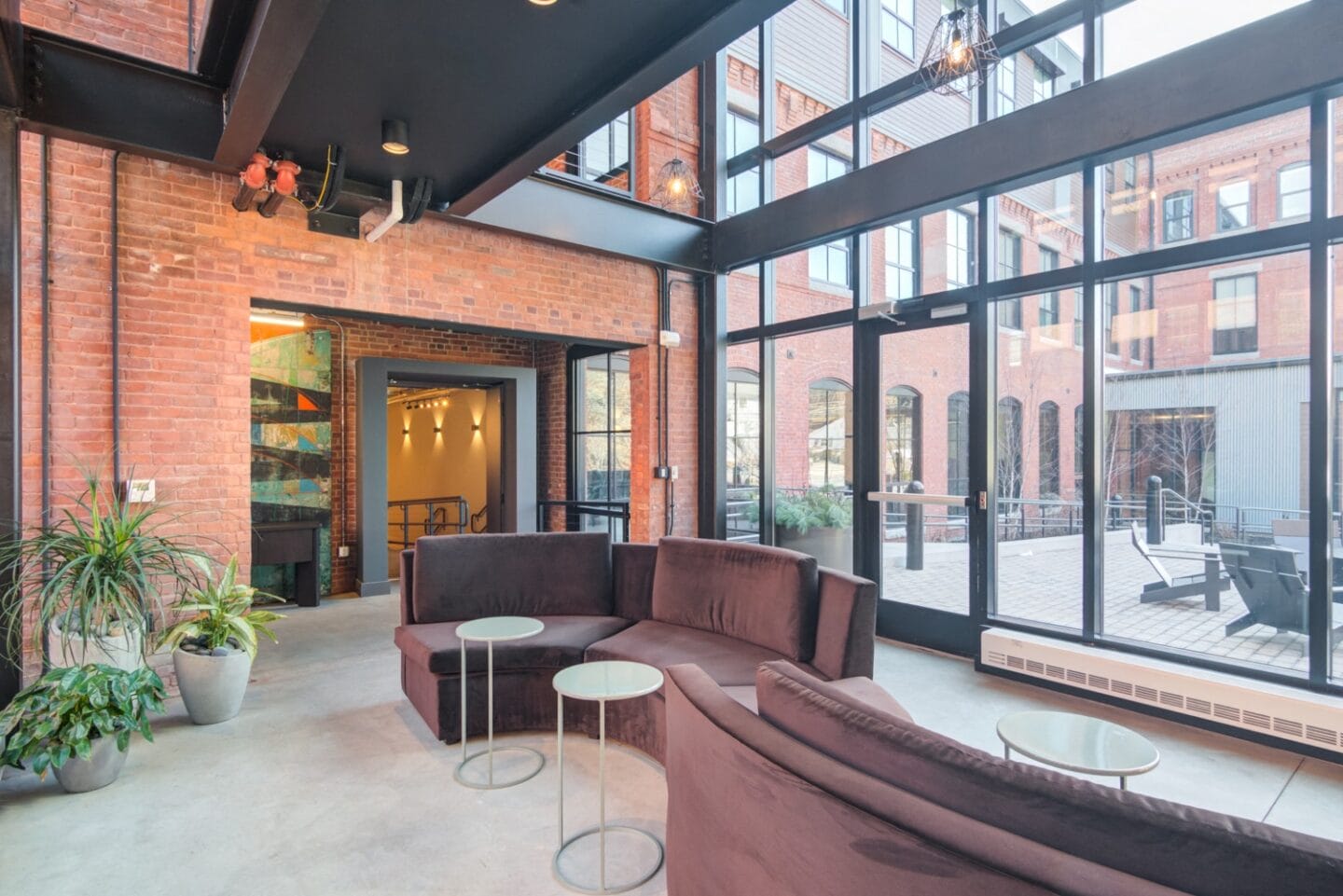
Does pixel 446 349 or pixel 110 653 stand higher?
pixel 446 349

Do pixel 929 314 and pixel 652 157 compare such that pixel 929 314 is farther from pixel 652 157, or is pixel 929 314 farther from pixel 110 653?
pixel 110 653

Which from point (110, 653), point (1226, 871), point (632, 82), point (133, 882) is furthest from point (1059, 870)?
point (110, 653)

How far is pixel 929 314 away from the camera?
4.68 meters

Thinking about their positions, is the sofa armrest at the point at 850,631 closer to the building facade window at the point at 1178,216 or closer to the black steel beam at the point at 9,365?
the building facade window at the point at 1178,216

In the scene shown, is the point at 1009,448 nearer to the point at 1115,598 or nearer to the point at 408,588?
the point at 1115,598

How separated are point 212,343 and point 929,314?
458 cm

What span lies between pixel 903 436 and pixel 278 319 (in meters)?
5.62

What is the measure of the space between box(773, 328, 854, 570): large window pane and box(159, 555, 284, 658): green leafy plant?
12.7ft

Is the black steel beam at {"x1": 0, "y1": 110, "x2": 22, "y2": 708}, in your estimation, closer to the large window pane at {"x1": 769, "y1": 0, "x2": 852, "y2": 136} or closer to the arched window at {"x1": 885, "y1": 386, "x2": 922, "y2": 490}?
the large window pane at {"x1": 769, "y1": 0, "x2": 852, "y2": 136}

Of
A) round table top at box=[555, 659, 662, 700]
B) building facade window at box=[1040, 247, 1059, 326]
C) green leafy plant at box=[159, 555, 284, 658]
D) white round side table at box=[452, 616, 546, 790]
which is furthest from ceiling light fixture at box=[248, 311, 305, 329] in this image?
building facade window at box=[1040, 247, 1059, 326]

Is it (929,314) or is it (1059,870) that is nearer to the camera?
(1059,870)

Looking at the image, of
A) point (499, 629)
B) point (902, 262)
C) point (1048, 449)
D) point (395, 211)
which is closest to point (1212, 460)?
point (1048, 449)

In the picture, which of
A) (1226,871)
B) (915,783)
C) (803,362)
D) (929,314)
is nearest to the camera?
(1226,871)

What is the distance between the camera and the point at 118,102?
337cm
